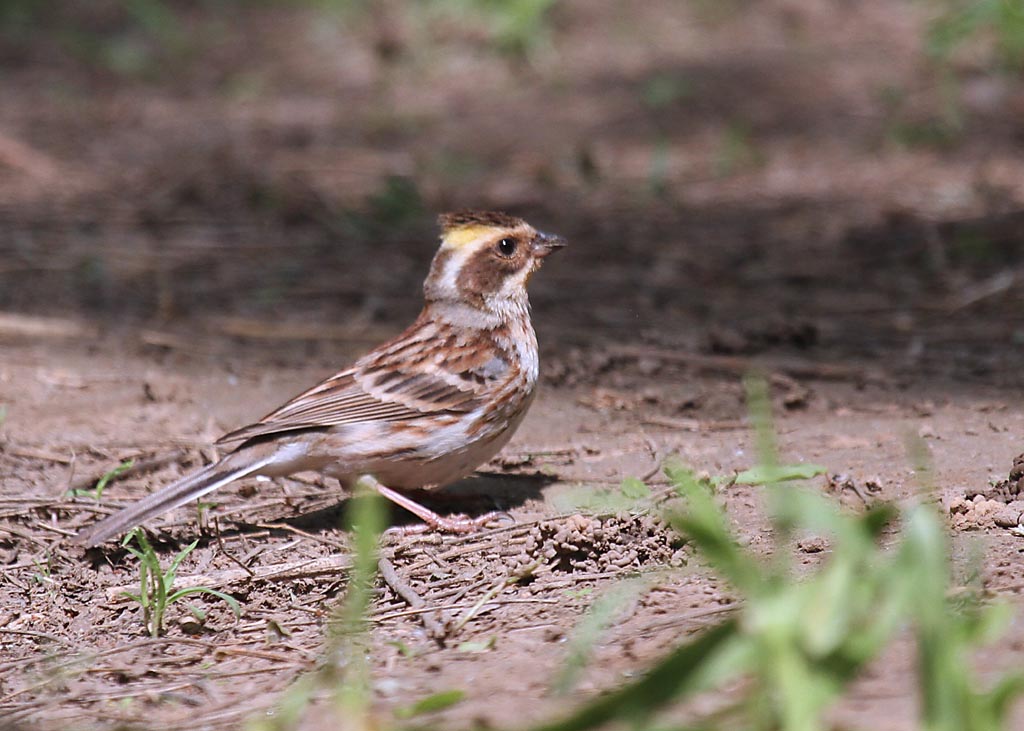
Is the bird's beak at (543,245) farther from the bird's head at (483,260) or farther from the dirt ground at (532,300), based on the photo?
the dirt ground at (532,300)

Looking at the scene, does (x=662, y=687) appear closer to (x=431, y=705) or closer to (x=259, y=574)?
(x=431, y=705)

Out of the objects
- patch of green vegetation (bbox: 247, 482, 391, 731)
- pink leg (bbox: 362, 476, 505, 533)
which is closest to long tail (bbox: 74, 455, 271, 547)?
pink leg (bbox: 362, 476, 505, 533)

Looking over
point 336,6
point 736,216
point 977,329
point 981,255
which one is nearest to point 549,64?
point 336,6

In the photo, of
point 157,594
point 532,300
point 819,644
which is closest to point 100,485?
point 157,594

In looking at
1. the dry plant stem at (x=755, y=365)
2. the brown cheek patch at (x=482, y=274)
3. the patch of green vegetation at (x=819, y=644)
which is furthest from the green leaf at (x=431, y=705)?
the dry plant stem at (x=755, y=365)

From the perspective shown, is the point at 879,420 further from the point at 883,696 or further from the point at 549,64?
the point at 549,64

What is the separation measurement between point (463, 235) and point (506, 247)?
188 millimetres

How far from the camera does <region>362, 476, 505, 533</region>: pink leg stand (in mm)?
4949

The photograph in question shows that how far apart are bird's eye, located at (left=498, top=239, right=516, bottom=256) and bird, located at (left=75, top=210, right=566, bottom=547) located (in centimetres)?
2

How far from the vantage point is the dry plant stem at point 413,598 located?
12.8ft

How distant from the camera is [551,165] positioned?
33.4 ft

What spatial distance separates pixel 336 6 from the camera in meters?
13.8

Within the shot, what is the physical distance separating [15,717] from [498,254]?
2.80m

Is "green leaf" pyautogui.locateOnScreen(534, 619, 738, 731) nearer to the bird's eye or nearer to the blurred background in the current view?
the bird's eye
